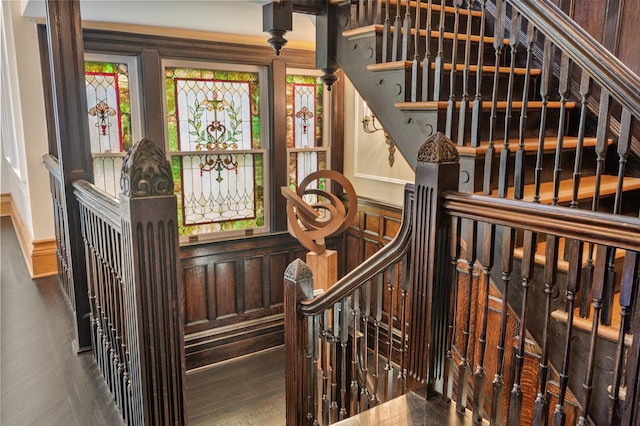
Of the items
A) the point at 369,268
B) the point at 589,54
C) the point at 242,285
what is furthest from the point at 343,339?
the point at 242,285

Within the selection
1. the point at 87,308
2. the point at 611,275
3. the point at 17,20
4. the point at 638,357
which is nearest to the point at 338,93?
the point at 17,20

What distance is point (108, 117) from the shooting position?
4.27 metres

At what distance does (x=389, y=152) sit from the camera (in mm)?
4781

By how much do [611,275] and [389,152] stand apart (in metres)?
3.21

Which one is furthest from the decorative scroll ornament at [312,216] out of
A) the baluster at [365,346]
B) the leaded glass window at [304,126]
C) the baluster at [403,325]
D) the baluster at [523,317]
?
the baluster at [523,317]

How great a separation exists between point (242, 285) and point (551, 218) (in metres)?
4.11

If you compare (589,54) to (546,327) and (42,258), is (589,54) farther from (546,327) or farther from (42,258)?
(42,258)

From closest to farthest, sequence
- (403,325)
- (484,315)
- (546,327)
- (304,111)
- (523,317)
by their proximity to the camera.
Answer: (546,327)
(523,317)
(484,315)
(403,325)
(304,111)

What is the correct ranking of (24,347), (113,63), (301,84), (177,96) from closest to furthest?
(24,347) < (113,63) < (177,96) < (301,84)

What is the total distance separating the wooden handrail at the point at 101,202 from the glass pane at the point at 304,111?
3095 millimetres

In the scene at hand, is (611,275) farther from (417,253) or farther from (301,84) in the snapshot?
(301,84)

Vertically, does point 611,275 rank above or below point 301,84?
below

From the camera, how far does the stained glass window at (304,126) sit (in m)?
5.16

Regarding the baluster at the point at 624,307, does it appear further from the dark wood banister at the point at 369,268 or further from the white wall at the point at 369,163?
the white wall at the point at 369,163
